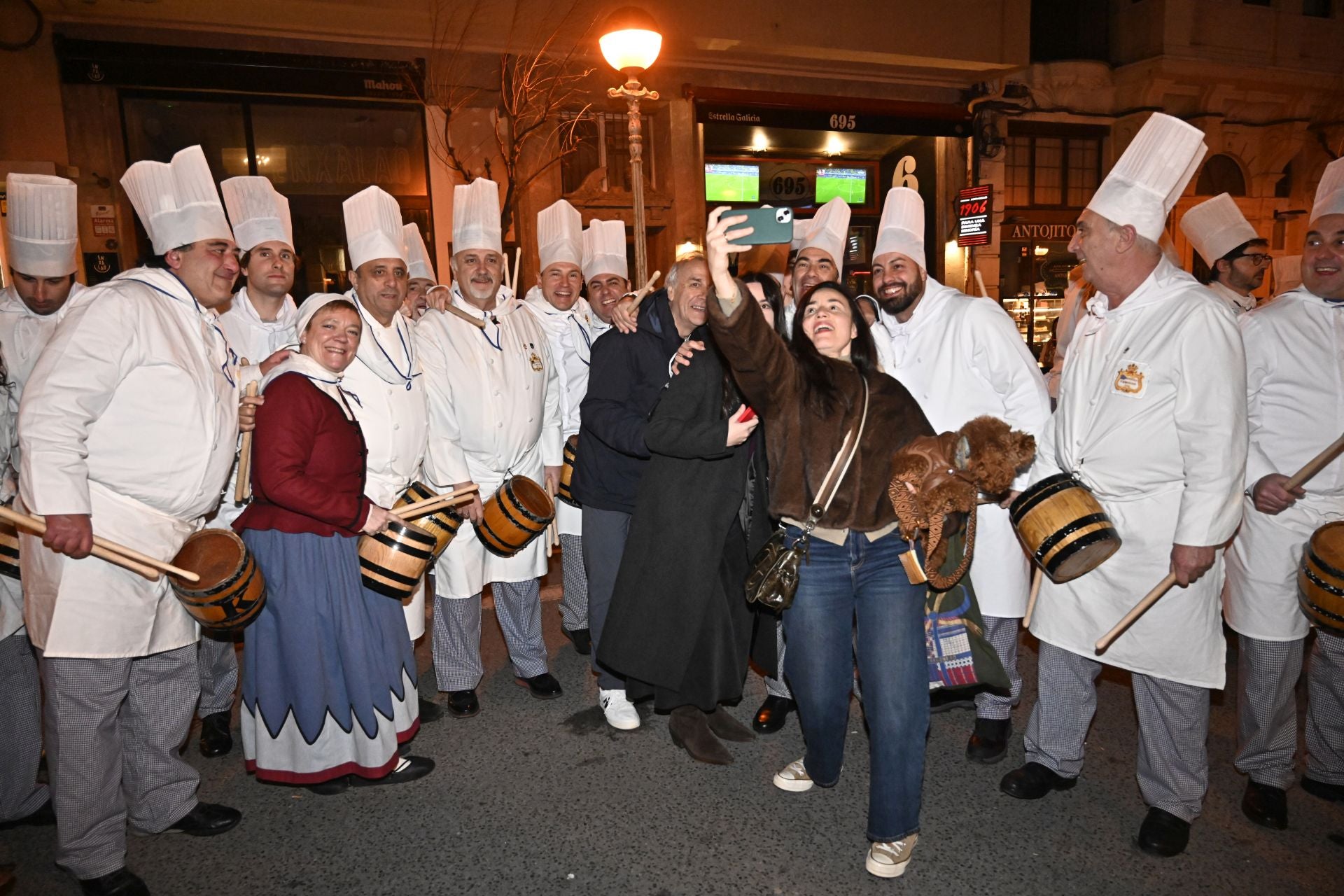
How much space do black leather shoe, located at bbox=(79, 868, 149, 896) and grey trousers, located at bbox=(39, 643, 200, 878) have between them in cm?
3

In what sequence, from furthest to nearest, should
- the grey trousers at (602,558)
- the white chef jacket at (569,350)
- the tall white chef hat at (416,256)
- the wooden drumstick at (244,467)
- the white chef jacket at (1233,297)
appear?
the tall white chef hat at (416,256), the white chef jacket at (569,350), the white chef jacket at (1233,297), the grey trousers at (602,558), the wooden drumstick at (244,467)

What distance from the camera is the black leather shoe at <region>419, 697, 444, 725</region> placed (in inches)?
176

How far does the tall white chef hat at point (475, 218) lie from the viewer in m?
4.78

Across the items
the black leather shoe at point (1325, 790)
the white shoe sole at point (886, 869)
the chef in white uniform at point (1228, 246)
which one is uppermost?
the chef in white uniform at point (1228, 246)

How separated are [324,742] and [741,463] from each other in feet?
7.32

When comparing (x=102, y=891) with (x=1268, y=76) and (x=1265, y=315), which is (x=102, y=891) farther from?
(x=1268, y=76)

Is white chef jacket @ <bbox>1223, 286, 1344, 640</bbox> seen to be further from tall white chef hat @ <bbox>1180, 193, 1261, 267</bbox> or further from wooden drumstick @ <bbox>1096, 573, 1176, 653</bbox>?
tall white chef hat @ <bbox>1180, 193, 1261, 267</bbox>

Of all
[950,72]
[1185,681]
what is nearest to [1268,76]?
[950,72]

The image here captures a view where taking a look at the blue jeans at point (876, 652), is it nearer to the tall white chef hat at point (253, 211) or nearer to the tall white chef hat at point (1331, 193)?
the tall white chef hat at point (1331, 193)

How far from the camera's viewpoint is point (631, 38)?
7.62m

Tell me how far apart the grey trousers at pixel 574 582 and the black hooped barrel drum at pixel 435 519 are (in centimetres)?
139

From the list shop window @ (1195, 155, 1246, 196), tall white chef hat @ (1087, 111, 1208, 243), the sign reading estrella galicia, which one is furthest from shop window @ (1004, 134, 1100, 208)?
tall white chef hat @ (1087, 111, 1208, 243)

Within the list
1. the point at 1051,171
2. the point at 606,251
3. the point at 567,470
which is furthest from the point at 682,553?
the point at 1051,171

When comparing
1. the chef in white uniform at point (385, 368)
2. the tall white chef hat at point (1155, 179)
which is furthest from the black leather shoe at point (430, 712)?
the tall white chef hat at point (1155, 179)
